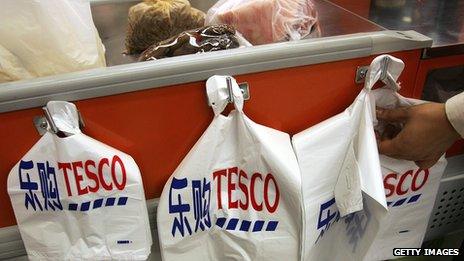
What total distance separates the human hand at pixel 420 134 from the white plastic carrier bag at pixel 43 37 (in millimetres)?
708

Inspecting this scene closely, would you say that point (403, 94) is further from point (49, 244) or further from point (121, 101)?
point (49, 244)

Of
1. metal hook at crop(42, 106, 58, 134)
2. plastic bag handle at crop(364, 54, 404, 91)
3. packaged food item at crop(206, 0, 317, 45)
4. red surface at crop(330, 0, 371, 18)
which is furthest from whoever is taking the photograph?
red surface at crop(330, 0, 371, 18)

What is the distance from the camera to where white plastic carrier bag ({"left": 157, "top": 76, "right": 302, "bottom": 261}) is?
780 mm

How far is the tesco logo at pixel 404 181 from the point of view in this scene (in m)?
0.96

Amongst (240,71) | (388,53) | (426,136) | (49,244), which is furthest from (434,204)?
(49,244)

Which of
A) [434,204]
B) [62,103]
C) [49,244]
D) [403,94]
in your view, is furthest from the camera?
[434,204]

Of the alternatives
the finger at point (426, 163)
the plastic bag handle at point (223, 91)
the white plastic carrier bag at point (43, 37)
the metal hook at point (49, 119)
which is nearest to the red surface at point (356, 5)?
the finger at point (426, 163)

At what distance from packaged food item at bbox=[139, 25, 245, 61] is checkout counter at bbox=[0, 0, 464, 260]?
81 mm

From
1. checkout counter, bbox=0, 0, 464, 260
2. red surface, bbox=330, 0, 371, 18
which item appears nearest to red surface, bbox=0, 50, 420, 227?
checkout counter, bbox=0, 0, 464, 260

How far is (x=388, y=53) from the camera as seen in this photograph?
0.85m

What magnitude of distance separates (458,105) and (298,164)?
14.5 inches

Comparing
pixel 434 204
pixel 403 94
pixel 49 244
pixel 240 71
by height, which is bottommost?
pixel 434 204

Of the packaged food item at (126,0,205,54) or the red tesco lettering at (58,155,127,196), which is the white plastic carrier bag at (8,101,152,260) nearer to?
the red tesco lettering at (58,155,127,196)

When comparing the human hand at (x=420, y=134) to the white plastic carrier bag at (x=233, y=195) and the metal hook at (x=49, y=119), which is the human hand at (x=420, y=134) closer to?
the white plastic carrier bag at (x=233, y=195)
